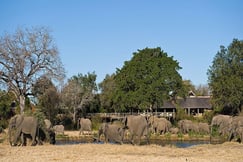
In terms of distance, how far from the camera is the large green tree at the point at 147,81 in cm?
5841

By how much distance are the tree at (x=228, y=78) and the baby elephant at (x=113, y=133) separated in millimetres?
33141

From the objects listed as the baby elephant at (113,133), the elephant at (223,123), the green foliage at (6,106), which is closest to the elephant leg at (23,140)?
the baby elephant at (113,133)

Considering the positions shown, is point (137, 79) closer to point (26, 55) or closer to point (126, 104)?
point (126, 104)

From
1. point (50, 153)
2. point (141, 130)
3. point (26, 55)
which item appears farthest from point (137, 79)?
point (50, 153)

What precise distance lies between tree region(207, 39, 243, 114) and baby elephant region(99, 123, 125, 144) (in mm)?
33141

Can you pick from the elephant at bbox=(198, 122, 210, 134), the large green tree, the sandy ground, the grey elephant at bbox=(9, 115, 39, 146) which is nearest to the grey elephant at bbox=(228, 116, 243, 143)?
the sandy ground

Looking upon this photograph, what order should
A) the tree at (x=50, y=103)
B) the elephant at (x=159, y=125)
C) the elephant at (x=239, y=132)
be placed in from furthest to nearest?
the elephant at (x=159, y=125) < the tree at (x=50, y=103) < the elephant at (x=239, y=132)

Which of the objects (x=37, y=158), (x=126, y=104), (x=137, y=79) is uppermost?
(x=137, y=79)

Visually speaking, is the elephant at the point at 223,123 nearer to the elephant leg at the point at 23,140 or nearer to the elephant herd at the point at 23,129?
the elephant herd at the point at 23,129

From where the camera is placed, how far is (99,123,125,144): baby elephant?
97.9 ft

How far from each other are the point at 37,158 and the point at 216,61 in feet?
167

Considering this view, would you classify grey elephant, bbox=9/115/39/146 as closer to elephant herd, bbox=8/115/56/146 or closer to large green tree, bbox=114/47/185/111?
elephant herd, bbox=8/115/56/146

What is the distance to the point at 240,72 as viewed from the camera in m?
61.0

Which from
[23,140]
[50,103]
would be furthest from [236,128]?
[50,103]
